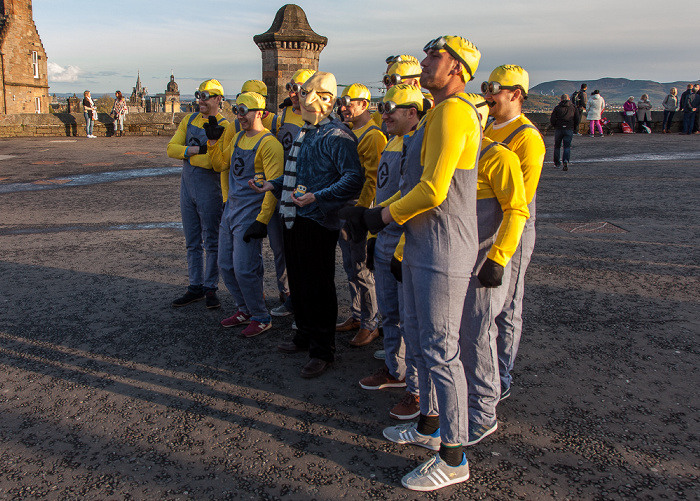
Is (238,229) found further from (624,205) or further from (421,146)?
(624,205)

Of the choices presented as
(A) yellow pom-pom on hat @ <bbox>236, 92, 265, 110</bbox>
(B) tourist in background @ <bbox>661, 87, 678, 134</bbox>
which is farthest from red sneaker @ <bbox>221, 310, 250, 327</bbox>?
(B) tourist in background @ <bbox>661, 87, 678, 134</bbox>

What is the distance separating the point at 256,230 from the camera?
434 centimetres

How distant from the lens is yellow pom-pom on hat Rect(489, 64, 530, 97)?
134 inches

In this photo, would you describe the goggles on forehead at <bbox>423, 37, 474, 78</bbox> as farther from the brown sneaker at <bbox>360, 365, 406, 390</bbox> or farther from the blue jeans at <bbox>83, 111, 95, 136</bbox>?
the blue jeans at <bbox>83, 111, 95, 136</bbox>

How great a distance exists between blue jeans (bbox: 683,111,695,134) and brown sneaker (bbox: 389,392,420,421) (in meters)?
24.9

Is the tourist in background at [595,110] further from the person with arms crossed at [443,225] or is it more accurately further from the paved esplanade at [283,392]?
→ the person with arms crossed at [443,225]

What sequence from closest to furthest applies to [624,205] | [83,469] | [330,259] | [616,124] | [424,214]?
[424,214], [83,469], [330,259], [624,205], [616,124]

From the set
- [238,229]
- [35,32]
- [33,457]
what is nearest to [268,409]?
[33,457]

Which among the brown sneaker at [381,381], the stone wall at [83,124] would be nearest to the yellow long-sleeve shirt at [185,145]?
the brown sneaker at [381,381]

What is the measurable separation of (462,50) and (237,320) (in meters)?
3.15

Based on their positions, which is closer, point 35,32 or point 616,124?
point 616,124

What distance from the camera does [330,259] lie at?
4117mm

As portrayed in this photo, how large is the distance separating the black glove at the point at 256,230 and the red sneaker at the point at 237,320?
2.74 ft

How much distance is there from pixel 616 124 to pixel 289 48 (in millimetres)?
15388
